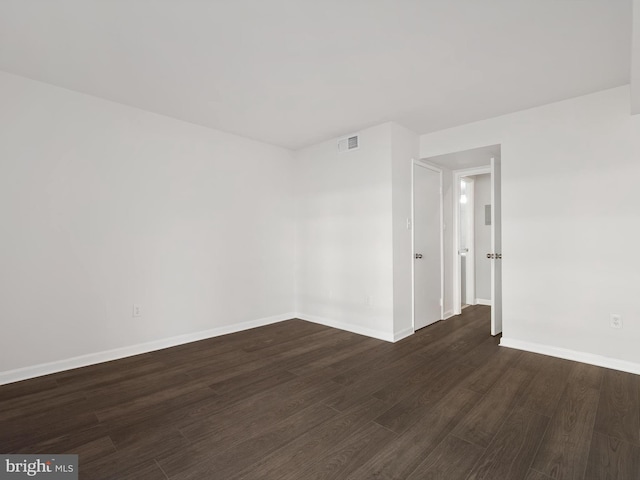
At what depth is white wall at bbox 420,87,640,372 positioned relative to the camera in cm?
289

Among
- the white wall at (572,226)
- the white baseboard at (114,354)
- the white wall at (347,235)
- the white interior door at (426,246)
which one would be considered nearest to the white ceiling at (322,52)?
the white wall at (572,226)

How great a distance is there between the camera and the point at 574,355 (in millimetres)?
3143

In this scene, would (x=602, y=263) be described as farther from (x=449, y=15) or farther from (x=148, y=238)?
(x=148, y=238)

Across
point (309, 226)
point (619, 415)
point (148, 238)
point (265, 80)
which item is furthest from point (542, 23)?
point (148, 238)

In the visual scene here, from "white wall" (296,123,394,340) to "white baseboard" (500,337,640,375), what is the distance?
1.34m

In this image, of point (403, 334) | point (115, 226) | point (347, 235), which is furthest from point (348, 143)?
point (115, 226)

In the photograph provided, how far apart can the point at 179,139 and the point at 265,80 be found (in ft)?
5.03

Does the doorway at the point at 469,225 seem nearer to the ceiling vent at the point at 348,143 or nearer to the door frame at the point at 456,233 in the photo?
the door frame at the point at 456,233

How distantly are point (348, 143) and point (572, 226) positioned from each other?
8.74 feet

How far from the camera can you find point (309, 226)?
191 inches

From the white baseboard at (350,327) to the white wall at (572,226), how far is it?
4.33ft

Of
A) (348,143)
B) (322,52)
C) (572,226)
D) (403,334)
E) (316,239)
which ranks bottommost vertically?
(403,334)

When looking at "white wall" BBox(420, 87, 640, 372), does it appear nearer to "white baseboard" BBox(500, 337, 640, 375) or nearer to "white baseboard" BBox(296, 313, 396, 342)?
"white baseboard" BBox(500, 337, 640, 375)

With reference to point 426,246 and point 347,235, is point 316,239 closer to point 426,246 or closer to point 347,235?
point 347,235
